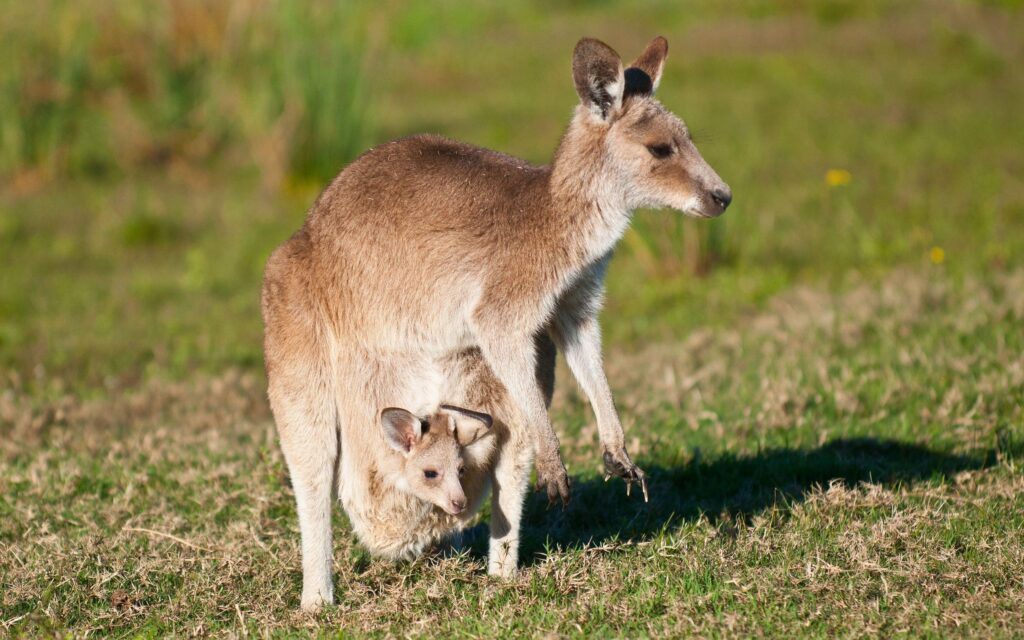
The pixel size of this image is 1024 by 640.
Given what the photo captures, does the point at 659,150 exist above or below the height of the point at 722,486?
above

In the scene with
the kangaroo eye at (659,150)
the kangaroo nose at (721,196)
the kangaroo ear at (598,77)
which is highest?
the kangaroo ear at (598,77)

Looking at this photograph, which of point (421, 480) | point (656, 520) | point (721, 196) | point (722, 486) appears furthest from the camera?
point (722, 486)

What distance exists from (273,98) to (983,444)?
8.34 meters

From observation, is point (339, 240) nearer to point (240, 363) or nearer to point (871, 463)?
point (871, 463)

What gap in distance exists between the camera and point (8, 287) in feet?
32.8

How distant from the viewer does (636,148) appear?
4.14 m

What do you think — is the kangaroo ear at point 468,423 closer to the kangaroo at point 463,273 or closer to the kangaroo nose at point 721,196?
the kangaroo at point 463,273

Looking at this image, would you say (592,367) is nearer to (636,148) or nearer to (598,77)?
(636,148)

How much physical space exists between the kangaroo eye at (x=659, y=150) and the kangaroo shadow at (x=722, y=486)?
144 centimetres

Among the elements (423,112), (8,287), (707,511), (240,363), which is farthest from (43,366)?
(423,112)

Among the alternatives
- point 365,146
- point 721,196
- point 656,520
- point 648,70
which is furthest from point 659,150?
point 365,146

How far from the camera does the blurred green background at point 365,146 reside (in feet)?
30.8

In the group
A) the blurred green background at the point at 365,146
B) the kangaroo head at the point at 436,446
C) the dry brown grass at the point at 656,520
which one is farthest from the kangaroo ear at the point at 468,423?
the blurred green background at the point at 365,146

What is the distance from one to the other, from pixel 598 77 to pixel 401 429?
1356 mm
